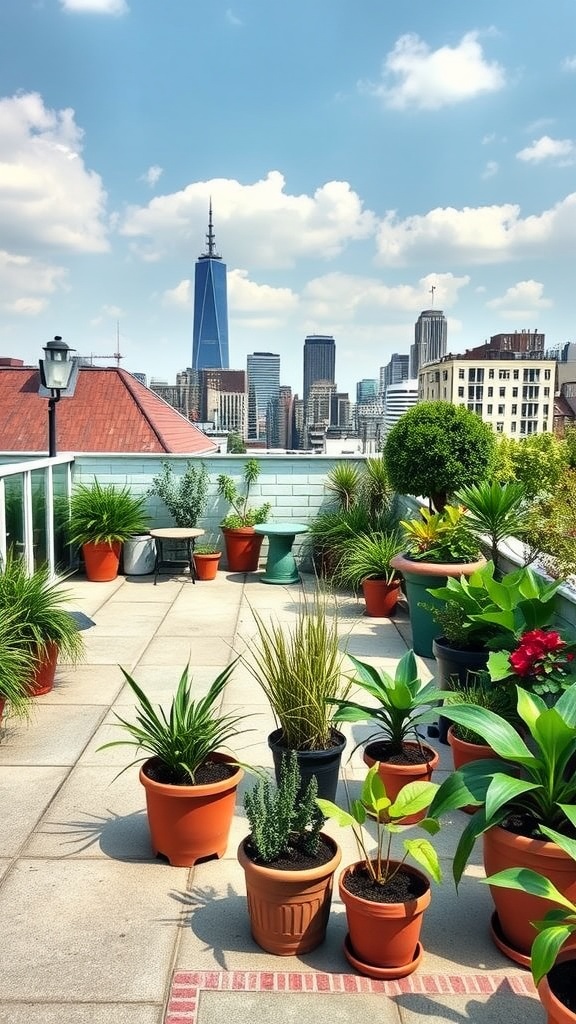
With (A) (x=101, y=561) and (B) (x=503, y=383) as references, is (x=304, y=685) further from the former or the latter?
(B) (x=503, y=383)

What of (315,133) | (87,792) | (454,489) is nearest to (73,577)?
(454,489)

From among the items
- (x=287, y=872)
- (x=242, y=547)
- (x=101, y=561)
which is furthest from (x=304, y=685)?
(x=242, y=547)

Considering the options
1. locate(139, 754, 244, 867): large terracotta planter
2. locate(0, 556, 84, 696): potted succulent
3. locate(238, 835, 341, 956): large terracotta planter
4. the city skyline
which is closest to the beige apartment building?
the city skyline

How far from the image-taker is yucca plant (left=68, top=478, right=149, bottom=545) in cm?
800

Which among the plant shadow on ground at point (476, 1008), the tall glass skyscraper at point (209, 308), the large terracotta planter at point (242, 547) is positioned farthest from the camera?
the tall glass skyscraper at point (209, 308)

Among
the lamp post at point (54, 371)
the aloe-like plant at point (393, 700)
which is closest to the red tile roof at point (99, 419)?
the lamp post at point (54, 371)

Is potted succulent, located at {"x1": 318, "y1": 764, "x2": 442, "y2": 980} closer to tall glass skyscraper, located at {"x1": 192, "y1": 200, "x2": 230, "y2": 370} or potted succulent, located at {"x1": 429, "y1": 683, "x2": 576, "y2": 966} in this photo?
potted succulent, located at {"x1": 429, "y1": 683, "x2": 576, "y2": 966}

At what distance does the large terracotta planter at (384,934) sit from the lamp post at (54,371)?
644 cm

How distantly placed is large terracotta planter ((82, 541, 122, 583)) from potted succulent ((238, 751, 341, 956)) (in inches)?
228

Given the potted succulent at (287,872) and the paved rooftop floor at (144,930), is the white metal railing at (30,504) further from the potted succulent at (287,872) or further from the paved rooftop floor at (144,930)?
the potted succulent at (287,872)

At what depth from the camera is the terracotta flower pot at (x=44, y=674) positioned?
4.50m

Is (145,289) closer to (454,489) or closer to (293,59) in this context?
(293,59)

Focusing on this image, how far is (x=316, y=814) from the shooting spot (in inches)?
101

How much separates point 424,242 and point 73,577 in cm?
1474
